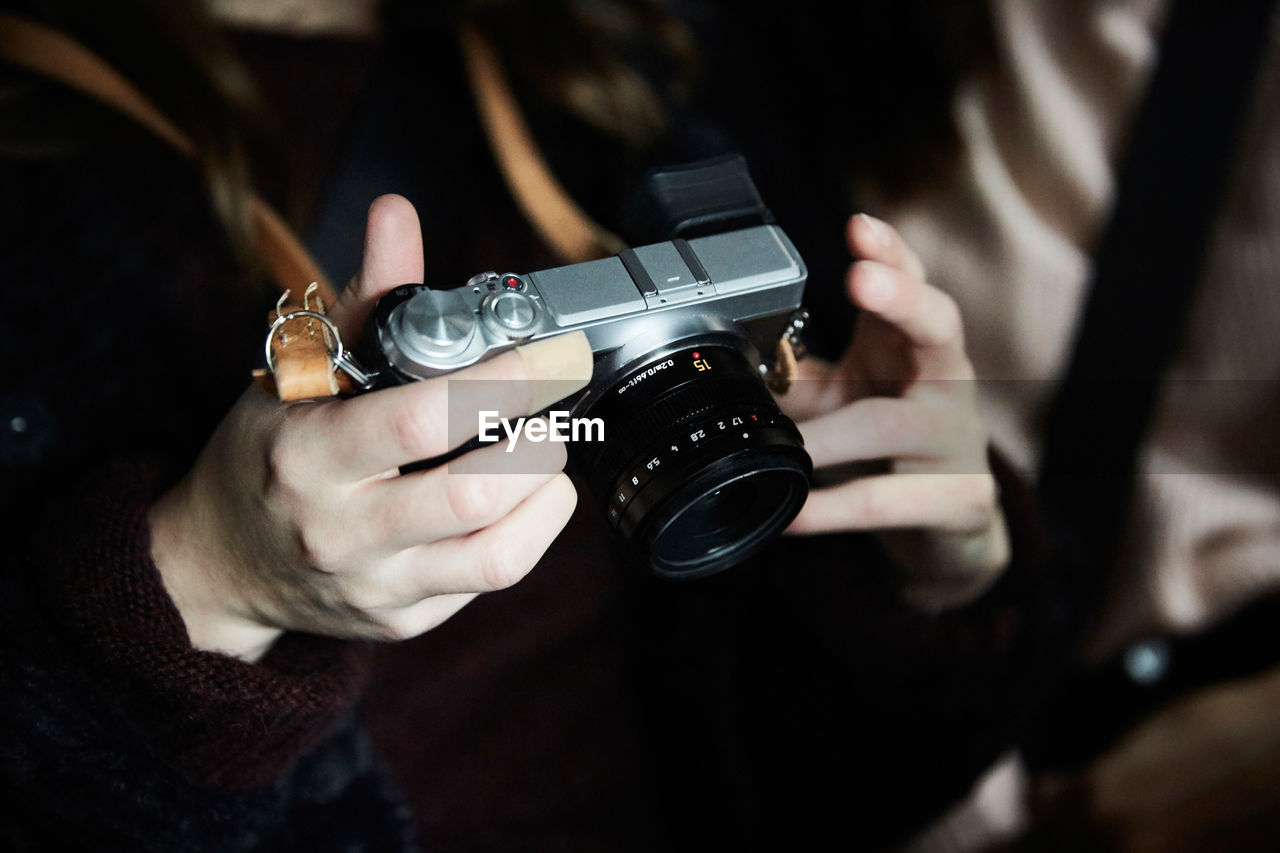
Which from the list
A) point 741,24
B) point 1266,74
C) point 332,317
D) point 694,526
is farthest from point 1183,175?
point 332,317

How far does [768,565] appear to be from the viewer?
632 mm

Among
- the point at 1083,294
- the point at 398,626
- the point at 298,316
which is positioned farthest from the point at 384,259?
the point at 1083,294

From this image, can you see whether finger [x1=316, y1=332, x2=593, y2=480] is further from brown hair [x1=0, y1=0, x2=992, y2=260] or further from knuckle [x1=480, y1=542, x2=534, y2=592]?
brown hair [x1=0, y1=0, x2=992, y2=260]

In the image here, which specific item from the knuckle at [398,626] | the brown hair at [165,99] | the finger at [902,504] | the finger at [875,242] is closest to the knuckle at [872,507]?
the finger at [902,504]

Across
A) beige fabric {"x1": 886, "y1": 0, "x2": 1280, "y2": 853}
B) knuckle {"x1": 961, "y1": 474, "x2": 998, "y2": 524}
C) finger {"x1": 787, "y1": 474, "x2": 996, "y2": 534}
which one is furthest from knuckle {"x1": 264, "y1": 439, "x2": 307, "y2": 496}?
beige fabric {"x1": 886, "y1": 0, "x2": 1280, "y2": 853}

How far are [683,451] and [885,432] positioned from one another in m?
0.15

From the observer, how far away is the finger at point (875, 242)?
0.42 metres

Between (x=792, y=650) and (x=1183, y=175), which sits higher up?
(x=1183, y=175)

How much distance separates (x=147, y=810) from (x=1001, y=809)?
619mm

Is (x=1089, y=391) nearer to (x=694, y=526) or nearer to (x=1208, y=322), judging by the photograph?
(x=1208, y=322)

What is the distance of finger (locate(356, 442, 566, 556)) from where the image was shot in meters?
0.32

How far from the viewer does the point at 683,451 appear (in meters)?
0.35

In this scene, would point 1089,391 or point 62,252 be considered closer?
point 62,252

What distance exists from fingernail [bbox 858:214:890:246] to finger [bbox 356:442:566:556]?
0.19 metres
